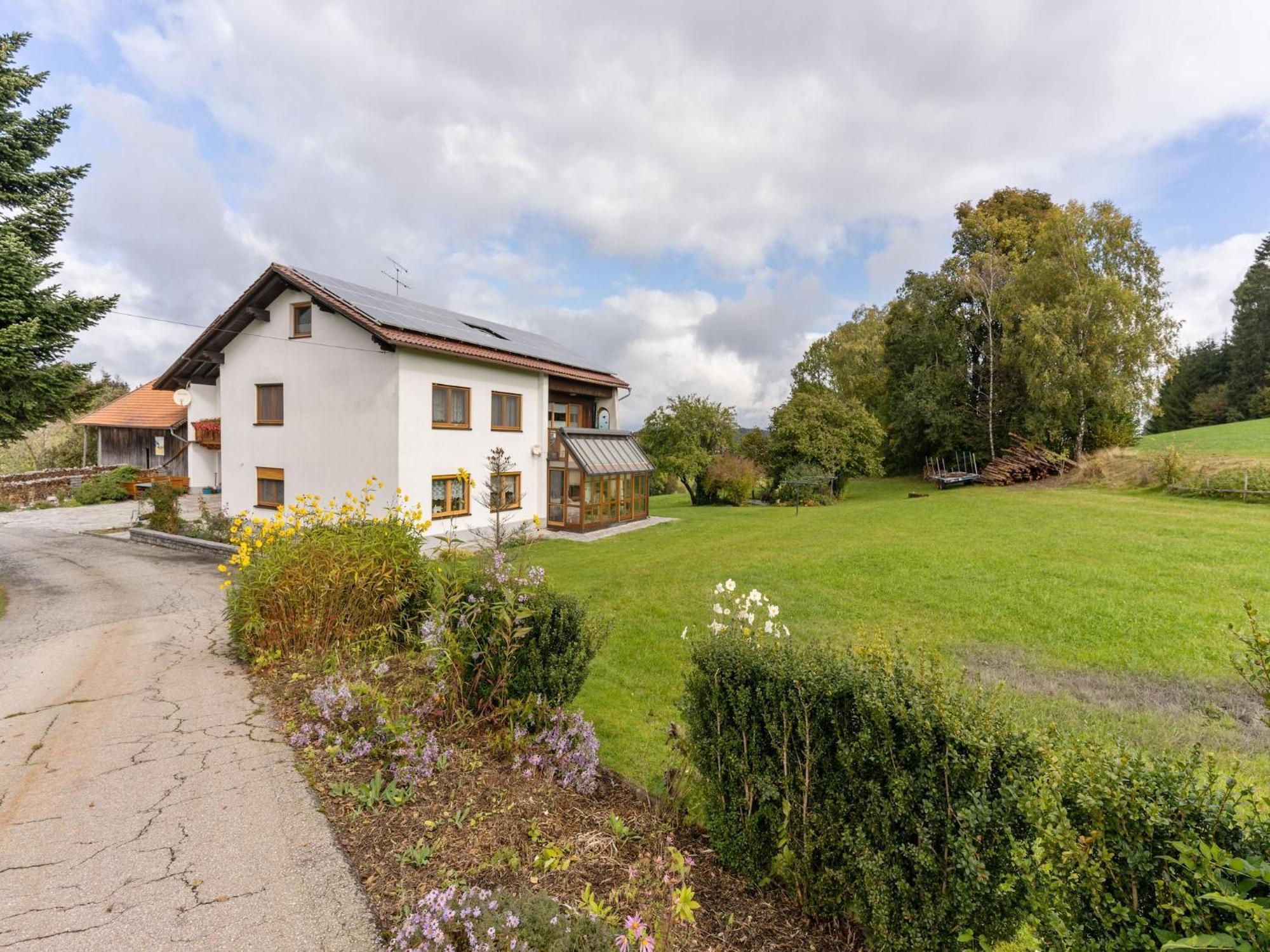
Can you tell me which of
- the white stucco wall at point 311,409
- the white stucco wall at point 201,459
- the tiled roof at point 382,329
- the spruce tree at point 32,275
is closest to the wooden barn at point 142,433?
the white stucco wall at point 201,459

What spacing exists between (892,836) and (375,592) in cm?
547

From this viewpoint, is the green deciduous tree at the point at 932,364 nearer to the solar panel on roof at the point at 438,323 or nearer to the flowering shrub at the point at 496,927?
the solar panel on roof at the point at 438,323

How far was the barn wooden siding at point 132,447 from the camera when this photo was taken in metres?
26.3

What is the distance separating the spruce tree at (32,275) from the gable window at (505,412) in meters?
9.09

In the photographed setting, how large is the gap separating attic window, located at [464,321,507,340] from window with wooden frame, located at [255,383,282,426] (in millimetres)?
6300

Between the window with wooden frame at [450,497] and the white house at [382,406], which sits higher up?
the white house at [382,406]

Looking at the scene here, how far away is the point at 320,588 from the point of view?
19.4 feet

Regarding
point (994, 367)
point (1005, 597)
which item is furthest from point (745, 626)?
point (994, 367)

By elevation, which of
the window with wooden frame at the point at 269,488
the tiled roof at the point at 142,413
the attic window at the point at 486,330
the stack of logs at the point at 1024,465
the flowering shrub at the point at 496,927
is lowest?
the flowering shrub at the point at 496,927

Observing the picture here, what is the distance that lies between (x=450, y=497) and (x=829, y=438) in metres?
19.0

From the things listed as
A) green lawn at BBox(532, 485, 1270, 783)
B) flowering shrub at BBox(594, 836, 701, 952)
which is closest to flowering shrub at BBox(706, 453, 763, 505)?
green lawn at BBox(532, 485, 1270, 783)

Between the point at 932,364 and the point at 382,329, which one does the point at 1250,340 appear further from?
the point at 382,329

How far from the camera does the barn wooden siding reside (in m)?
26.3

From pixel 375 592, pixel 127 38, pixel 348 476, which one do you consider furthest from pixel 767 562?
pixel 127 38
